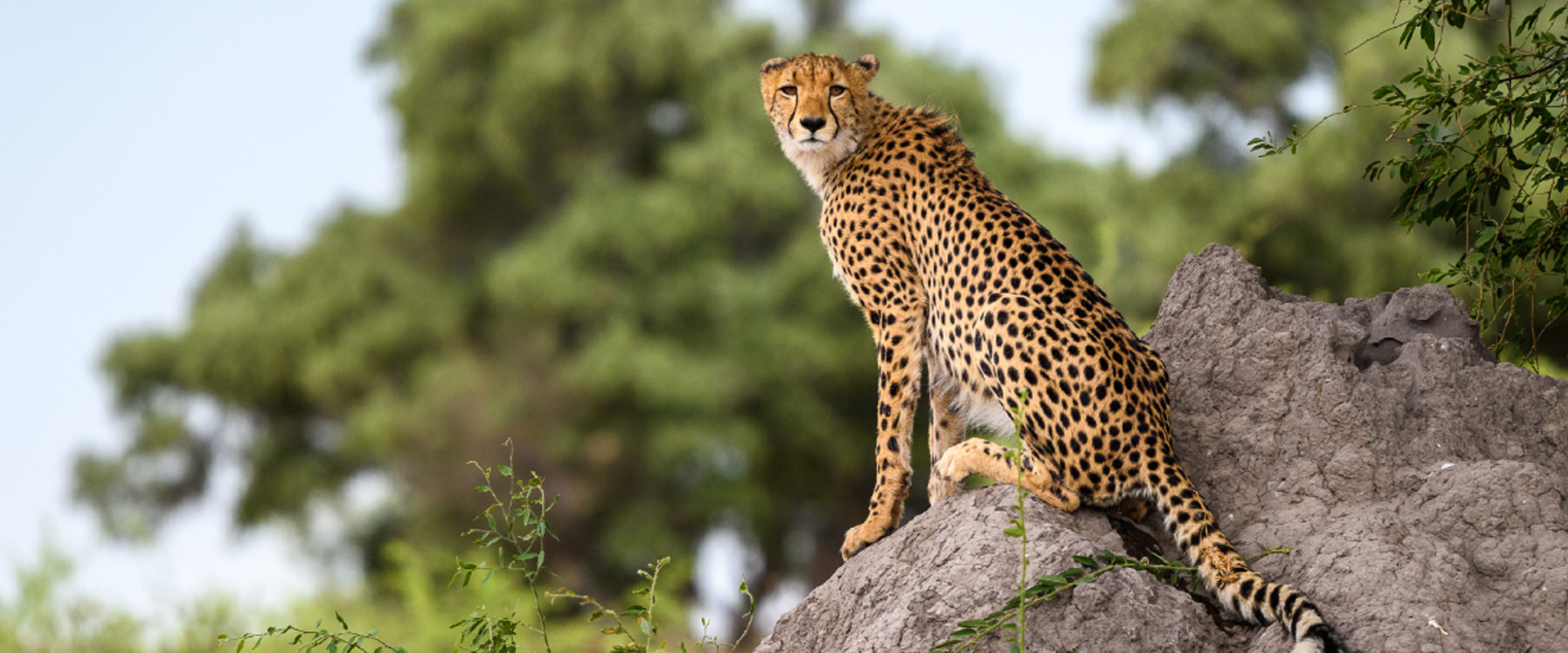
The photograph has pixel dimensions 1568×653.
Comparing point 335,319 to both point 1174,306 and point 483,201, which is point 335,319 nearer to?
point 483,201

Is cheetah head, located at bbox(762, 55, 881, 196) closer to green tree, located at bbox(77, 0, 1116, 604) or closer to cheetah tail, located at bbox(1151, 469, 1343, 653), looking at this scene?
cheetah tail, located at bbox(1151, 469, 1343, 653)

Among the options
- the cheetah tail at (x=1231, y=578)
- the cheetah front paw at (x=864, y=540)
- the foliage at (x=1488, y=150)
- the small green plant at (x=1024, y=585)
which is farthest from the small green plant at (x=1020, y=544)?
the foliage at (x=1488, y=150)

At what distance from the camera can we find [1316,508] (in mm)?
3885

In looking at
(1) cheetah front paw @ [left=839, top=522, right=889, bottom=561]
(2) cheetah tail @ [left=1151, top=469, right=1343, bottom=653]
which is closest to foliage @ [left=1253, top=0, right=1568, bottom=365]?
(2) cheetah tail @ [left=1151, top=469, right=1343, bottom=653]

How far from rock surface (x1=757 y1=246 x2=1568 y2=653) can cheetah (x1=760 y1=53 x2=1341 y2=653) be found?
0.45 feet

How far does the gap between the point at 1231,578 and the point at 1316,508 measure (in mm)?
438

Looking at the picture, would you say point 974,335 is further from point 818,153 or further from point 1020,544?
point 818,153

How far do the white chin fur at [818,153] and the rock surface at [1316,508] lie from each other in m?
1.19

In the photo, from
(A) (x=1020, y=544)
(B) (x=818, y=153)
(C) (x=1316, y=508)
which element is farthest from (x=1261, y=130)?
(A) (x=1020, y=544)

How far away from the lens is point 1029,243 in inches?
169

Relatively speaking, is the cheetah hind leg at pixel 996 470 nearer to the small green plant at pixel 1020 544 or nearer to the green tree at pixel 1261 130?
the small green plant at pixel 1020 544

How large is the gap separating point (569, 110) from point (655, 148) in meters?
1.25

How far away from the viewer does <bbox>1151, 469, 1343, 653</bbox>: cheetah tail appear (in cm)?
334

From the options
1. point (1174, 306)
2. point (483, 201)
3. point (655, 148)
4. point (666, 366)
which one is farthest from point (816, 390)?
point (1174, 306)
